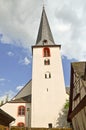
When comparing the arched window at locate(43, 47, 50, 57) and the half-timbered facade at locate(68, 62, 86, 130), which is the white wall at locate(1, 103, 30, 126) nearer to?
the arched window at locate(43, 47, 50, 57)

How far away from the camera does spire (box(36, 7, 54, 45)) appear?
41.1 meters

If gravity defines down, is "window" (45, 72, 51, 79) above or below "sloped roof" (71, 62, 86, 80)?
above

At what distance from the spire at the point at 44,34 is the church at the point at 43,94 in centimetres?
18

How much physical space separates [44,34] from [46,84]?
34.9ft

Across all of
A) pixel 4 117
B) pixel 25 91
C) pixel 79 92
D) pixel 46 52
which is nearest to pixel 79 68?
pixel 79 92

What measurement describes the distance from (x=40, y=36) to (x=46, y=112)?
14.8 metres

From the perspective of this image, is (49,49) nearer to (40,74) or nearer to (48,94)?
(40,74)

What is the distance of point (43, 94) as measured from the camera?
35531mm

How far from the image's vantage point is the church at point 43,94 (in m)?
34.1

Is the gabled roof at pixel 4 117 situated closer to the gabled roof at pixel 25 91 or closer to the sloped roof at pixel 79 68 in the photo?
the sloped roof at pixel 79 68

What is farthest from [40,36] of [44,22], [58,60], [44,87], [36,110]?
[36,110]

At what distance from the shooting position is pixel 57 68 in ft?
123

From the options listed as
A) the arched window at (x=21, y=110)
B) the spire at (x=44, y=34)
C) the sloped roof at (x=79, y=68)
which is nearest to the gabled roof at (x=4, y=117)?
the sloped roof at (x=79, y=68)

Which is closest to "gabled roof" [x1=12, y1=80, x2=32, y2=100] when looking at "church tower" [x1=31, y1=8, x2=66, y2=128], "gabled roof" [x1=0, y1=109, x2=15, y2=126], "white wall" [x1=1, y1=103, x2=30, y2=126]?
"white wall" [x1=1, y1=103, x2=30, y2=126]
